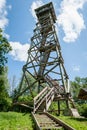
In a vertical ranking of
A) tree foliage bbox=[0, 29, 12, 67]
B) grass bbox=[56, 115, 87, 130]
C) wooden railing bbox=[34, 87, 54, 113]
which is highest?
tree foliage bbox=[0, 29, 12, 67]

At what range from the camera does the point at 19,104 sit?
1931 centimetres

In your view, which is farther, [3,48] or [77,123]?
[3,48]

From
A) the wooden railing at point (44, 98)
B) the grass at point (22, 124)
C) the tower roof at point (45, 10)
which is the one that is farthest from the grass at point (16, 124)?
the tower roof at point (45, 10)

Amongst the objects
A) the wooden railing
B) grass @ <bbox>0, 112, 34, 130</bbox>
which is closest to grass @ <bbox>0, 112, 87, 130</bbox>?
grass @ <bbox>0, 112, 34, 130</bbox>

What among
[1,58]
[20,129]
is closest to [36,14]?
[1,58]

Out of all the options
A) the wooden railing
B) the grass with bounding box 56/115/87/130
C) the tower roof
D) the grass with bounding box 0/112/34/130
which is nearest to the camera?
the grass with bounding box 56/115/87/130

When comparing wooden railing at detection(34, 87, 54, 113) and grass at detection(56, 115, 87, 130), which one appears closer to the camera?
grass at detection(56, 115, 87, 130)

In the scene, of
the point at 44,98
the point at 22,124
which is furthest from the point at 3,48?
the point at 22,124

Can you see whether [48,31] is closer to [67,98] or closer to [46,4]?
[46,4]

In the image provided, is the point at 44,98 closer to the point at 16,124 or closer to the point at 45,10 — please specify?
the point at 16,124

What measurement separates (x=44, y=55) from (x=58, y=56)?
260 cm

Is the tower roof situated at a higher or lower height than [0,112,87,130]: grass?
higher

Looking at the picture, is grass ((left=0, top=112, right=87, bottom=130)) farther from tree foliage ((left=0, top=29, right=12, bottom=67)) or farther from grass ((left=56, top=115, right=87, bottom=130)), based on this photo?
tree foliage ((left=0, top=29, right=12, bottom=67))

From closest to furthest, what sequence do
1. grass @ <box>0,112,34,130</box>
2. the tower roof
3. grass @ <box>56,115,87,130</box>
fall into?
grass @ <box>56,115,87,130</box>, grass @ <box>0,112,34,130</box>, the tower roof
